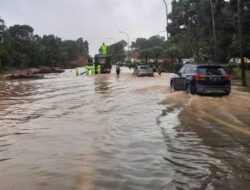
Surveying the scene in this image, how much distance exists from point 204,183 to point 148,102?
13.8m

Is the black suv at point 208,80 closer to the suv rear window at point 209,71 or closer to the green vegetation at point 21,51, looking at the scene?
the suv rear window at point 209,71

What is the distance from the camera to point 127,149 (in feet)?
32.5

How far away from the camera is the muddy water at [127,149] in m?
7.43

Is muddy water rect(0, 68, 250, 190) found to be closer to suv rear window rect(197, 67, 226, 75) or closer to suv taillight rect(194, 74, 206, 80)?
suv taillight rect(194, 74, 206, 80)

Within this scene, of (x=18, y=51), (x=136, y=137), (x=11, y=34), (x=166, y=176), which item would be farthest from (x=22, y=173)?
(x=11, y=34)

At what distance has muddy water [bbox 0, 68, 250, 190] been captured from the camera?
24.4 ft

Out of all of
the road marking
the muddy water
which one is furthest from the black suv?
the road marking

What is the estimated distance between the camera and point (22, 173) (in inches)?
317

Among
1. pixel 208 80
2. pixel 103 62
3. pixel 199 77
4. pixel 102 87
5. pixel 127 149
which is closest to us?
pixel 127 149

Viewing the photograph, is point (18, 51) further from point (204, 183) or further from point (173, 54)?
point (204, 183)

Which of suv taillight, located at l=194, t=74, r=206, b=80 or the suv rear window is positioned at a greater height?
the suv rear window

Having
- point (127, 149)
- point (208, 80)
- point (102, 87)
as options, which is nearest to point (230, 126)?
point (127, 149)

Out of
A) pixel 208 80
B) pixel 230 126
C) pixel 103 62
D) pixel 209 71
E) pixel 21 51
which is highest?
pixel 21 51

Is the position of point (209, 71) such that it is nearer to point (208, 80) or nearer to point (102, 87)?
point (208, 80)
